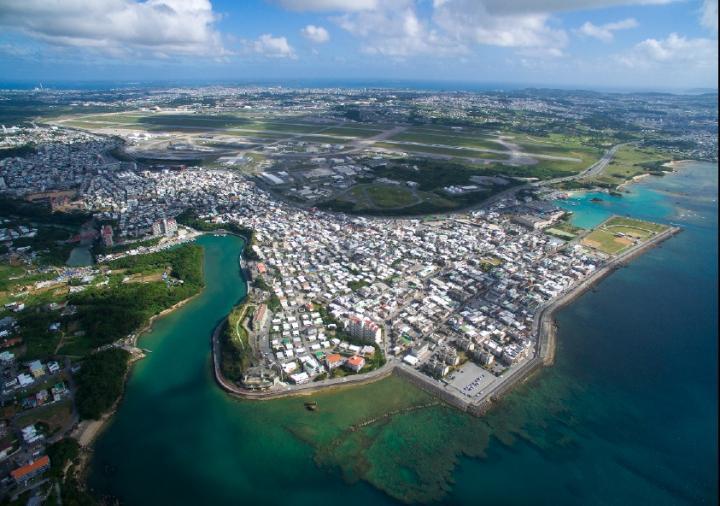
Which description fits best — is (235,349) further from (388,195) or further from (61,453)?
(388,195)

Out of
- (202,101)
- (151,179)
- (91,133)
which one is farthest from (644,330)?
(202,101)

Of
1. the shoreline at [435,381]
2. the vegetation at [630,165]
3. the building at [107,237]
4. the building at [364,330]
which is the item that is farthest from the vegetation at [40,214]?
the vegetation at [630,165]

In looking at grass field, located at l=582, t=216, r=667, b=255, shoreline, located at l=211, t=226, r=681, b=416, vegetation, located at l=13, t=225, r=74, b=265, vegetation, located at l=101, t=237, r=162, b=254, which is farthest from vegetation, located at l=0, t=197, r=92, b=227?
grass field, located at l=582, t=216, r=667, b=255

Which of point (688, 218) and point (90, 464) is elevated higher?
point (688, 218)

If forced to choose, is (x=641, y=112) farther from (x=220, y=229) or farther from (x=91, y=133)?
(x=91, y=133)

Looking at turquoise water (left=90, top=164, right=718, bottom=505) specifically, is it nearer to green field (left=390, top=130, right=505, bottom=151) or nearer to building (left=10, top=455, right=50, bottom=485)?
building (left=10, top=455, right=50, bottom=485)

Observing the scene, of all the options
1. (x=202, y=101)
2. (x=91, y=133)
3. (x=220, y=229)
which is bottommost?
(x=220, y=229)

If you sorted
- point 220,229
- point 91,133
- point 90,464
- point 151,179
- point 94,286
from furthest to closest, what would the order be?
point 91,133 < point 151,179 < point 220,229 < point 94,286 < point 90,464
